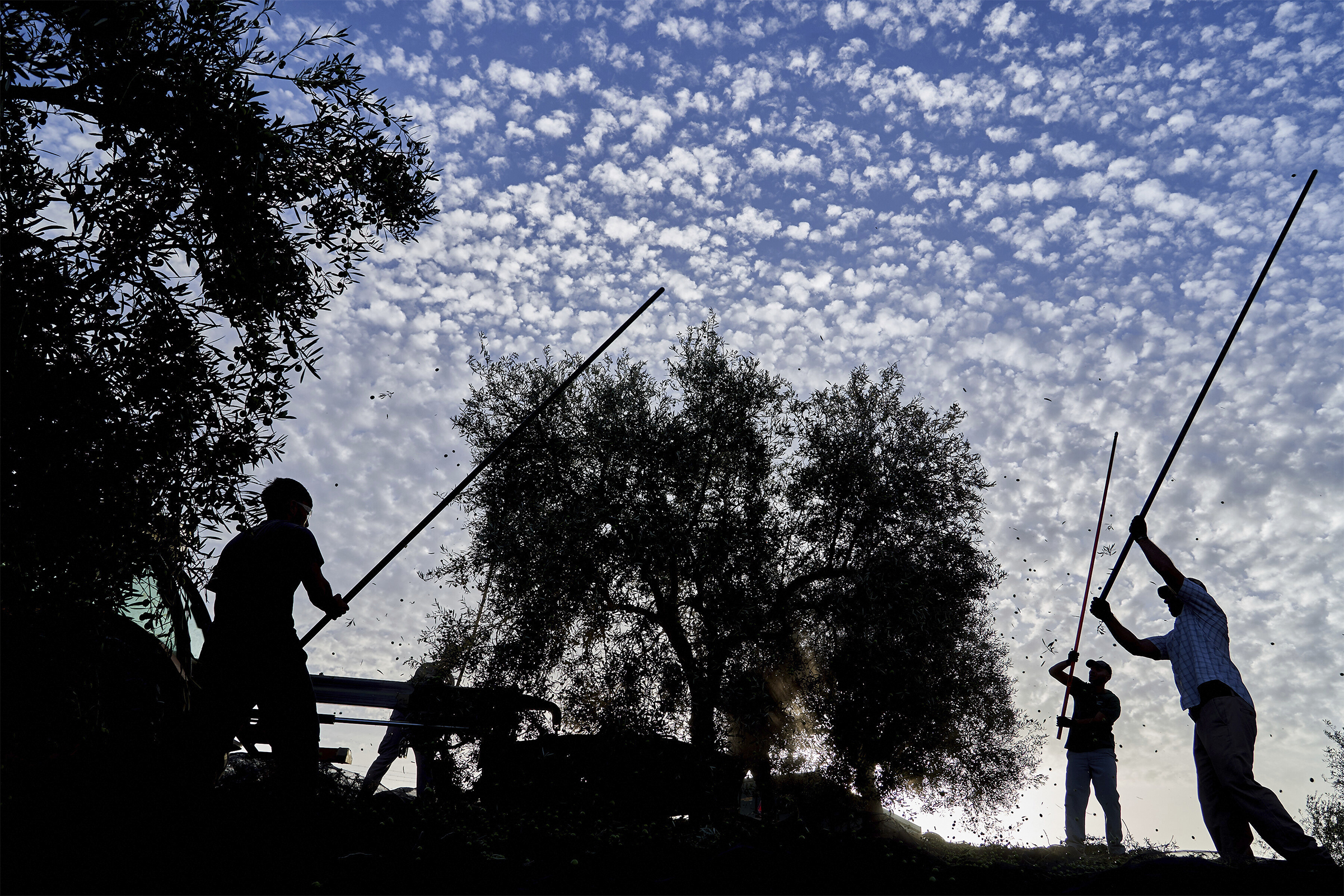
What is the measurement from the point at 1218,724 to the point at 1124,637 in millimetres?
1309

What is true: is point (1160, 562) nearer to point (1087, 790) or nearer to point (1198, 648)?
point (1198, 648)

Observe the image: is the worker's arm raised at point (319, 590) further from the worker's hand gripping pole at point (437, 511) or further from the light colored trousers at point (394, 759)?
the light colored trousers at point (394, 759)

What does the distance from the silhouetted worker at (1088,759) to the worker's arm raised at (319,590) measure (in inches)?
380

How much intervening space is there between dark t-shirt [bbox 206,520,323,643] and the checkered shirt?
781 centimetres

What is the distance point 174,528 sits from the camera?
6102 millimetres

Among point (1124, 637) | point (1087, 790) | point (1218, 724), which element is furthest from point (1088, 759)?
point (1218, 724)

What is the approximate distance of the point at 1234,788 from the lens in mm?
6340

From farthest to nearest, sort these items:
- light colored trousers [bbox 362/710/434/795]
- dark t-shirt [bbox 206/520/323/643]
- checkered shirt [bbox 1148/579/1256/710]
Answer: light colored trousers [bbox 362/710/434/795] < checkered shirt [bbox 1148/579/1256/710] < dark t-shirt [bbox 206/520/323/643]

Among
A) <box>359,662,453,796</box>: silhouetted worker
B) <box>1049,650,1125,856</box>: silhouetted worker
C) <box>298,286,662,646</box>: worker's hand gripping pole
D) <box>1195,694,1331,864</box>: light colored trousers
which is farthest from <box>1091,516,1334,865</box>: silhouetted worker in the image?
<box>359,662,453,796</box>: silhouetted worker

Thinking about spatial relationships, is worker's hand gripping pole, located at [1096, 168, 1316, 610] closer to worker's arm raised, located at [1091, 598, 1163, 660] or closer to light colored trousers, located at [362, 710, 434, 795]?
worker's arm raised, located at [1091, 598, 1163, 660]

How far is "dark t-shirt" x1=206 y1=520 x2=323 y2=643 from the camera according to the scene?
5762 mm

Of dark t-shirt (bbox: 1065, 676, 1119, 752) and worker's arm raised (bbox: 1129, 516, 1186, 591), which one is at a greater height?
worker's arm raised (bbox: 1129, 516, 1186, 591)

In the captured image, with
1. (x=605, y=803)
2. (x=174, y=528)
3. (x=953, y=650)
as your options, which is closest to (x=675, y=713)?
(x=605, y=803)

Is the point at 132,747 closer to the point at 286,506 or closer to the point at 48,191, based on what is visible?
the point at 286,506
